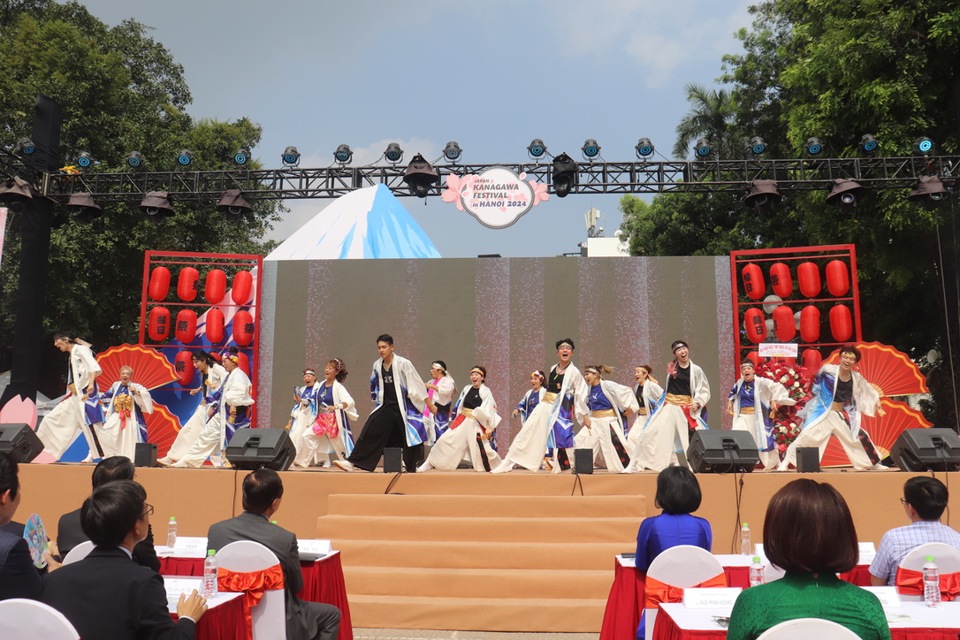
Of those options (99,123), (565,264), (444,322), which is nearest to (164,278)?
(444,322)

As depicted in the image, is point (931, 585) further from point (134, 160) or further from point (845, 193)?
point (134, 160)

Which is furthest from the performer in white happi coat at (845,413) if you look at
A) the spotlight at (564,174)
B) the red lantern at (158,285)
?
the red lantern at (158,285)

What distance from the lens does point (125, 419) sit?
316 inches

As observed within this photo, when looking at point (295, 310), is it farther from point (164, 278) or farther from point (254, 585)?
point (254, 585)

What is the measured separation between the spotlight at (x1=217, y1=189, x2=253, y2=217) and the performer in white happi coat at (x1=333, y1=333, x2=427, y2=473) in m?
3.19

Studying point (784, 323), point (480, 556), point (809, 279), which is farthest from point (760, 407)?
point (480, 556)

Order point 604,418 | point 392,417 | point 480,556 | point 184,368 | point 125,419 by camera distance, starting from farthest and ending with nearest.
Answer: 1. point 184,368
2. point 125,419
3. point 604,418
4. point 392,417
5. point 480,556

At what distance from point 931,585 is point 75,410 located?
7644mm

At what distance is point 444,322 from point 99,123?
9464 mm

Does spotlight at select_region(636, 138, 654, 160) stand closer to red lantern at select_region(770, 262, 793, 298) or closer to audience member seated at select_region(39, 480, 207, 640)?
red lantern at select_region(770, 262, 793, 298)

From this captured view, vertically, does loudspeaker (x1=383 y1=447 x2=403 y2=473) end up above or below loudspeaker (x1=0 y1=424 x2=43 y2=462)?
below

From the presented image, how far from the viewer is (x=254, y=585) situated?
288cm

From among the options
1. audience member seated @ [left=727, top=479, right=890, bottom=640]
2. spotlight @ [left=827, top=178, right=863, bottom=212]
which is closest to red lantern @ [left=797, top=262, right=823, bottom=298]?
spotlight @ [left=827, top=178, right=863, bottom=212]

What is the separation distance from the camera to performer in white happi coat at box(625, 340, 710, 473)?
7512 mm
